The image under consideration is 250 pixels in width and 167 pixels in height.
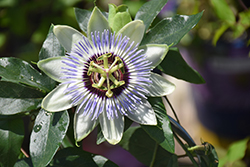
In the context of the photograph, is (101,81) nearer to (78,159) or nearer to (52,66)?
(52,66)

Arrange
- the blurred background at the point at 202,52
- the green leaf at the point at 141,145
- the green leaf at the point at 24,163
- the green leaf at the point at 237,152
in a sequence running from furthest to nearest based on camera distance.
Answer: the blurred background at the point at 202,52
the green leaf at the point at 237,152
the green leaf at the point at 141,145
the green leaf at the point at 24,163

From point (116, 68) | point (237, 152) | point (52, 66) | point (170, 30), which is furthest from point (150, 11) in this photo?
point (237, 152)

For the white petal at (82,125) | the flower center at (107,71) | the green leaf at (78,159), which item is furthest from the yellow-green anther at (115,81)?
the green leaf at (78,159)

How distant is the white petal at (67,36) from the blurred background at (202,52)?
129 cm

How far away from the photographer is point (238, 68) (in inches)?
97.1

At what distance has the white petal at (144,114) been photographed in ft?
2.23

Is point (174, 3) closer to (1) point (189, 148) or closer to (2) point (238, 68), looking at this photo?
(2) point (238, 68)

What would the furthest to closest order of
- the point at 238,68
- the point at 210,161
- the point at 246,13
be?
the point at 238,68 < the point at 246,13 < the point at 210,161

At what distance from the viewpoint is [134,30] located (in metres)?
0.68

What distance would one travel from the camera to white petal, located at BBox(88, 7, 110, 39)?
69 cm

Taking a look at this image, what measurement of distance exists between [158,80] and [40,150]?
0.33 m

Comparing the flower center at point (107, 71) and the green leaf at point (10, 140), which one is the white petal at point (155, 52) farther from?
the green leaf at point (10, 140)

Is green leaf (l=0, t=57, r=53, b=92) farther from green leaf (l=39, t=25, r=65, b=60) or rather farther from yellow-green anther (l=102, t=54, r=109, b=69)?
yellow-green anther (l=102, t=54, r=109, b=69)

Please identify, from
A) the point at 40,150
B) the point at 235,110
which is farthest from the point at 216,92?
the point at 40,150
